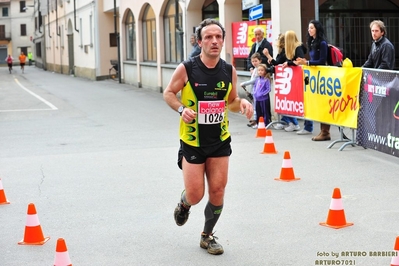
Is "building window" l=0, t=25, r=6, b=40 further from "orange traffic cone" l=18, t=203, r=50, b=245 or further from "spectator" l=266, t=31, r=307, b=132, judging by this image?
"orange traffic cone" l=18, t=203, r=50, b=245

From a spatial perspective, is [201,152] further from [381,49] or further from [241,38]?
[241,38]

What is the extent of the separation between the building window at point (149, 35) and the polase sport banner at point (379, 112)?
751 inches

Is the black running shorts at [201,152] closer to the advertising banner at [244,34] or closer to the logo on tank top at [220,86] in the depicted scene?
the logo on tank top at [220,86]

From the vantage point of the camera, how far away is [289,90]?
14945 millimetres

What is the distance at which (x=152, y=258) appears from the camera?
6.46 meters

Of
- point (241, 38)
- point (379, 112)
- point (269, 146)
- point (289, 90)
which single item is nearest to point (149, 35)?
point (241, 38)

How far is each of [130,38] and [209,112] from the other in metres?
29.0

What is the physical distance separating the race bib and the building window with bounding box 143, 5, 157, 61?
23.9m

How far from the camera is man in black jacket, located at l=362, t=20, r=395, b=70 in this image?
1239 centimetres

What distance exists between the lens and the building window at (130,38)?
34400 millimetres

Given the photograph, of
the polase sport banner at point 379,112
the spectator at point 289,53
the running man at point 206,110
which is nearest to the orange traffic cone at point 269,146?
the polase sport banner at point 379,112

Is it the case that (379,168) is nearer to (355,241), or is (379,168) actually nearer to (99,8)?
(355,241)

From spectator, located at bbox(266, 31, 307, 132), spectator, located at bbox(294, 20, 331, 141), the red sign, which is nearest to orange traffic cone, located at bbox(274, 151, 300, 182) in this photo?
spectator, located at bbox(294, 20, 331, 141)

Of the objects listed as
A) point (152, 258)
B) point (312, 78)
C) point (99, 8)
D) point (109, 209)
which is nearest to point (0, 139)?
point (312, 78)
